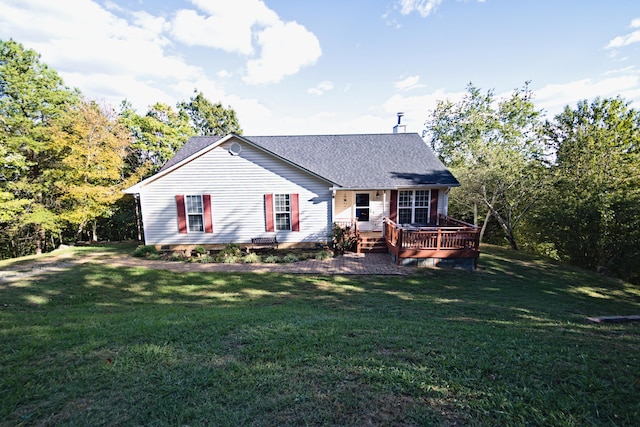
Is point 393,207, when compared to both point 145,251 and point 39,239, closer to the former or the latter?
point 145,251

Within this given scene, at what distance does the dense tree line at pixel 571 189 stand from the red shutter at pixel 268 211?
1157 centimetres

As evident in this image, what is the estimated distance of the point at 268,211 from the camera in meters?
12.0

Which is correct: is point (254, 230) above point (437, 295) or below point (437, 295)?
above

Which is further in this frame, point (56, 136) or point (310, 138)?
point (310, 138)

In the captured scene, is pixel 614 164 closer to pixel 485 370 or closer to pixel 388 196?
pixel 388 196

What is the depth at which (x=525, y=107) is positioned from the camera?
23.8m

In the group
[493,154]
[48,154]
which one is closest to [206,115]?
[48,154]

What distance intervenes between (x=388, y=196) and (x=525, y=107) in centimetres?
2063

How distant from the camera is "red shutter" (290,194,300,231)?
12023mm

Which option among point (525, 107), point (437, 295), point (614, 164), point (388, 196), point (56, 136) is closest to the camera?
point (437, 295)

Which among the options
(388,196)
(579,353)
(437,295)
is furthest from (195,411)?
(388,196)

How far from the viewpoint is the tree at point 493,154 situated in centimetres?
1457

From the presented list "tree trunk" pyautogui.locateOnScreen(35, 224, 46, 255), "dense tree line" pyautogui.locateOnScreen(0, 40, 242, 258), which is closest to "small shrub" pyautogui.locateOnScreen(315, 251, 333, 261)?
"dense tree line" pyautogui.locateOnScreen(0, 40, 242, 258)

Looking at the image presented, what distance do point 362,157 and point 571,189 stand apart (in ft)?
32.6
